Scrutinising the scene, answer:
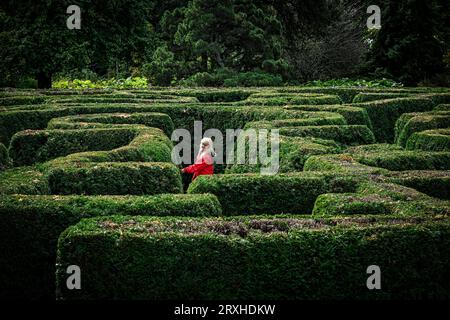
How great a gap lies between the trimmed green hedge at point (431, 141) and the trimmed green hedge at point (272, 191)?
357 cm

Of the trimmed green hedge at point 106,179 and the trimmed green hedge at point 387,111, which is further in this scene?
the trimmed green hedge at point 387,111

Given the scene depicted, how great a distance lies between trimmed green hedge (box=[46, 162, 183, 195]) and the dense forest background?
16434 mm

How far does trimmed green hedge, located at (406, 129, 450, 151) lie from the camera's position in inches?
408

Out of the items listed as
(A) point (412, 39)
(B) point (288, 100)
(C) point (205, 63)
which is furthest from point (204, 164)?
(A) point (412, 39)

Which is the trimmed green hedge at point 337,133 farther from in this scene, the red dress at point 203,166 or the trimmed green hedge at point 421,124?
the red dress at point 203,166

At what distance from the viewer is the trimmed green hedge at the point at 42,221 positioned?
620 cm

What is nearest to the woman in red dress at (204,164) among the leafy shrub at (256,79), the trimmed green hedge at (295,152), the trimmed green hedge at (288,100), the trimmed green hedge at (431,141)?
the trimmed green hedge at (295,152)

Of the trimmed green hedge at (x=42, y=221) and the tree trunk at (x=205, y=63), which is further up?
the tree trunk at (x=205, y=63)

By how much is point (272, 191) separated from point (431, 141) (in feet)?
15.3

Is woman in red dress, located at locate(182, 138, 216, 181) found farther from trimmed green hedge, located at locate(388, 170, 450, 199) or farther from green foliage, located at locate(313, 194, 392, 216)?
green foliage, located at locate(313, 194, 392, 216)

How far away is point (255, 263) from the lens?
17.1 ft

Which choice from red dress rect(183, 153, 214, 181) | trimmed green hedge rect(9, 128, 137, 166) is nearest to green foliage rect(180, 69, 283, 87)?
trimmed green hedge rect(9, 128, 137, 166)

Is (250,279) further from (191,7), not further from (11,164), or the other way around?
(191,7)

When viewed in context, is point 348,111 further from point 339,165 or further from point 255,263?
point 255,263
